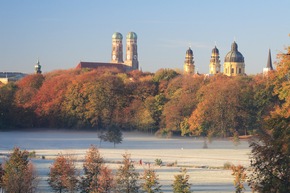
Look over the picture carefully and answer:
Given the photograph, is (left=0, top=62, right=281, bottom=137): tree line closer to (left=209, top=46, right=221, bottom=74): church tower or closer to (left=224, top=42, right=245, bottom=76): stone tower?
(left=224, top=42, right=245, bottom=76): stone tower

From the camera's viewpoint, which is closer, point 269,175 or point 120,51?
point 269,175

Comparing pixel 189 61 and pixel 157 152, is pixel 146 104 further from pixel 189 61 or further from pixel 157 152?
pixel 189 61

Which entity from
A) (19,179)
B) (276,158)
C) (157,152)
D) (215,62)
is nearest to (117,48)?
(215,62)

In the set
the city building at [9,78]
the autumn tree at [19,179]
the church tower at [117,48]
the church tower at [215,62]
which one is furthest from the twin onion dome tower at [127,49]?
the autumn tree at [19,179]

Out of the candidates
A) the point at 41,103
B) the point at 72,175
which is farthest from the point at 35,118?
the point at 72,175

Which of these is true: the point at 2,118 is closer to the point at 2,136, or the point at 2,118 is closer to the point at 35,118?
the point at 35,118

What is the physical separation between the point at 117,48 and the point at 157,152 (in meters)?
142

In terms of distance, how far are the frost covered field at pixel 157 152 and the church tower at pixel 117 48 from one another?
120 m

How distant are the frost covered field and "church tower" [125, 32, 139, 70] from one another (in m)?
116

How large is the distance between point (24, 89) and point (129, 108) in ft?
50.3

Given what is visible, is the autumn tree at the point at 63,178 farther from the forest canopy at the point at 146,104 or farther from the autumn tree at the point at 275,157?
the forest canopy at the point at 146,104

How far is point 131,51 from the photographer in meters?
190

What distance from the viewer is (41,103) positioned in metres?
76.6

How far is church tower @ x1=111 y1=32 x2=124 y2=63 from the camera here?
18900 centimetres
